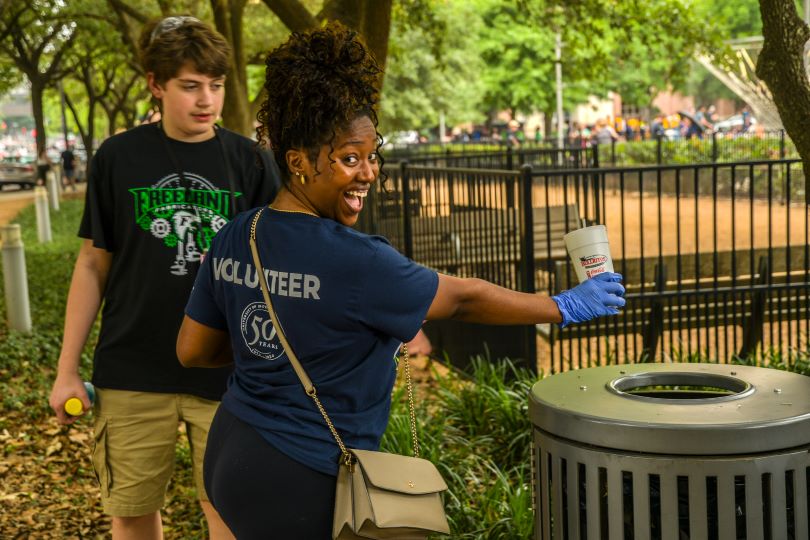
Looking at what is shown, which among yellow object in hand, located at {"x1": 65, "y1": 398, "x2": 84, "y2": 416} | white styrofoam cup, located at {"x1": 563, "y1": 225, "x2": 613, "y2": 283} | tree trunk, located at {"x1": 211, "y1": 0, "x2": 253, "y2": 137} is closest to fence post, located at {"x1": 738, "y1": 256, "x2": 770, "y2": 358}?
white styrofoam cup, located at {"x1": 563, "y1": 225, "x2": 613, "y2": 283}

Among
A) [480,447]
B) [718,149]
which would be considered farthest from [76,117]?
[480,447]

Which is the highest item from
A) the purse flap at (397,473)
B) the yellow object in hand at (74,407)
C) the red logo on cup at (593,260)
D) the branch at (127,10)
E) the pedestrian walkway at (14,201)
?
the branch at (127,10)

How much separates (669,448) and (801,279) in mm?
5961

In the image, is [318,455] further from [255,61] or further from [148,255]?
[255,61]

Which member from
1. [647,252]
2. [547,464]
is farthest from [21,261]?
[647,252]

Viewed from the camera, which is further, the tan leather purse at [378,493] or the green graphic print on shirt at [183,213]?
the green graphic print on shirt at [183,213]

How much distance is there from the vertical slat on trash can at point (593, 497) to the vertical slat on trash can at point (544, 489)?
178 millimetres

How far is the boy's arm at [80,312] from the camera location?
330cm

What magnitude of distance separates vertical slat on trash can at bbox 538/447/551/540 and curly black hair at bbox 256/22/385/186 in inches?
33.7

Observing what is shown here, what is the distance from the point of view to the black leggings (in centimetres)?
228

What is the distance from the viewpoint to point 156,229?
3.26m

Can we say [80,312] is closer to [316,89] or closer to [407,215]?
[316,89]

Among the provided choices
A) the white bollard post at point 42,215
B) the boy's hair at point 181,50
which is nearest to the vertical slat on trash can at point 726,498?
the boy's hair at point 181,50

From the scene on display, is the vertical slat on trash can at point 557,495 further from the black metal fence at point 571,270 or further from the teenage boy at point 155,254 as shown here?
the black metal fence at point 571,270
